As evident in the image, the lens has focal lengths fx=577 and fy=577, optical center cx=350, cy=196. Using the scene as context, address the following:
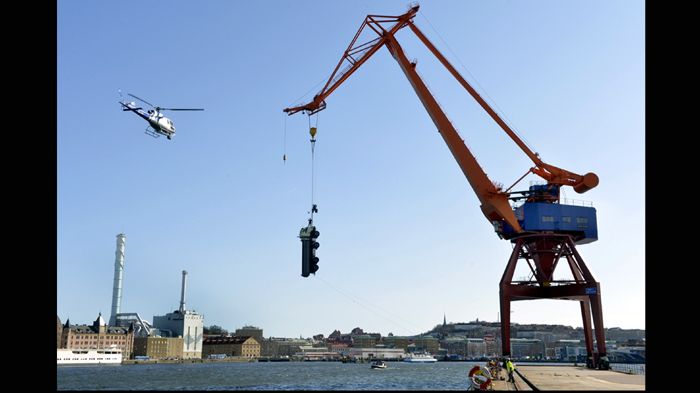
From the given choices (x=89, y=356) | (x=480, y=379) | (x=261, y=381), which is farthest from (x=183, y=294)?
(x=480, y=379)

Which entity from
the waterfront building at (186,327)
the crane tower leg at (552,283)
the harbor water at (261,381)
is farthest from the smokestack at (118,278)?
the crane tower leg at (552,283)

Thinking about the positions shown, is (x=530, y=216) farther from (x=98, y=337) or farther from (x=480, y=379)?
(x=98, y=337)

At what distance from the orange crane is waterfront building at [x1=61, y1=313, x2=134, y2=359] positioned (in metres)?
121

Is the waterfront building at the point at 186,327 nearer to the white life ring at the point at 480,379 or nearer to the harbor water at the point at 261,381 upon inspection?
the harbor water at the point at 261,381

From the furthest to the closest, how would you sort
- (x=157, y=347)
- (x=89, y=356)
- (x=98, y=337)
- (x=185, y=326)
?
(x=185, y=326)
(x=157, y=347)
(x=98, y=337)
(x=89, y=356)

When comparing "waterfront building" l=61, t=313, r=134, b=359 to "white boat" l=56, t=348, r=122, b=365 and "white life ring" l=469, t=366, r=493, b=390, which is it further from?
"white life ring" l=469, t=366, r=493, b=390

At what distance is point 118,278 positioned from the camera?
151 m

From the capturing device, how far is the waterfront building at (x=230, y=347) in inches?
7530

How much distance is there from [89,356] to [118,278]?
76.3 ft

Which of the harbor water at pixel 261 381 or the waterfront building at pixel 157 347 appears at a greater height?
the harbor water at pixel 261 381

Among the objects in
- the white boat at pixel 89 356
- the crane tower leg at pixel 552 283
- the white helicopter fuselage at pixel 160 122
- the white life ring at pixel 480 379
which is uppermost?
the white helicopter fuselage at pixel 160 122
